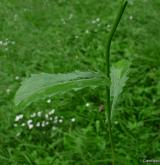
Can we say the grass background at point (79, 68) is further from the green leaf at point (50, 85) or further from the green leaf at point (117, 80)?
the green leaf at point (50, 85)

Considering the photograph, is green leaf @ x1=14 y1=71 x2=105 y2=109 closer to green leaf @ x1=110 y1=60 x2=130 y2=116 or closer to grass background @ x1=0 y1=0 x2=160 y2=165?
green leaf @ x1=110 y1=60 x2=130 y2=116

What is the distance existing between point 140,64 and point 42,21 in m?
1.28

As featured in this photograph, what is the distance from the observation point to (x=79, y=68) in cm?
345

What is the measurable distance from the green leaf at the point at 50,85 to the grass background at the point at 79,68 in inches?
60.4

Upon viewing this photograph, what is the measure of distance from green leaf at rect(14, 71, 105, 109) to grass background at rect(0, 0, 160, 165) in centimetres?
153

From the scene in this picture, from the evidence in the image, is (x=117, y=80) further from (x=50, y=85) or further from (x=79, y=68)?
(x=79, y=68)

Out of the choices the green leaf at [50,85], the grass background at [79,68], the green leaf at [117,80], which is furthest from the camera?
the grass background at [79,68]

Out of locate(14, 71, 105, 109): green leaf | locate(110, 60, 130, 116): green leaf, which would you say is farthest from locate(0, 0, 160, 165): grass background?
locate(14, 71, 105, 109): green leaf

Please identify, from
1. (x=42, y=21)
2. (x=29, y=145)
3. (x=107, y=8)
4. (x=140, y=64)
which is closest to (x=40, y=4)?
(x=42, y=21)

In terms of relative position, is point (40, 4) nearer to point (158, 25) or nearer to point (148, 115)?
point (158, 25)

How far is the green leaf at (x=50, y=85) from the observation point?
3.05 ft

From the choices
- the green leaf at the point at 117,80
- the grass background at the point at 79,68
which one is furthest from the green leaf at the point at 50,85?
the grass background at the point at 79,68

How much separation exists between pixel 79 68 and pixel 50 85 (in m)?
2.49

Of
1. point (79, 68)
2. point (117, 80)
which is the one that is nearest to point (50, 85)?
point (117, 80)
